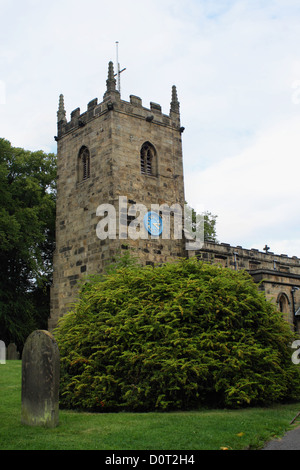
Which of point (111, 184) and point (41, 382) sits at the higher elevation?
point (111, 184)

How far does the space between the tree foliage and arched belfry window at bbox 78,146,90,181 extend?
229 inches

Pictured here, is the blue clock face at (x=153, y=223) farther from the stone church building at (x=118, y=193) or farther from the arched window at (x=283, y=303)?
the arched window at (x=283, y=303)

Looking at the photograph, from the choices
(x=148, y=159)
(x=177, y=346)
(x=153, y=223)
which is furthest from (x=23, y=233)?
(x=177, y=346)

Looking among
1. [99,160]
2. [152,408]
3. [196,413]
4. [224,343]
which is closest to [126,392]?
[152,408]

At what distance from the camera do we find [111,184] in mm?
20953

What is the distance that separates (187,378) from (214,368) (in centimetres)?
70

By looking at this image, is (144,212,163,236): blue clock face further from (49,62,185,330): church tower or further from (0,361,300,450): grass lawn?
(0,361,300,450): grass lawn

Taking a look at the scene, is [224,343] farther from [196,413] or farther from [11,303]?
[11,303]

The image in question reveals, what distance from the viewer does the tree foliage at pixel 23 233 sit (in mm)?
28297

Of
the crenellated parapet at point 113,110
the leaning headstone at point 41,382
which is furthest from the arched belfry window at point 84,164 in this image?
the leaning headstone at point 41,382

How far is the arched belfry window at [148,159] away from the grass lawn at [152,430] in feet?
46.2

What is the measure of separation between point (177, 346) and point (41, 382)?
3.16m

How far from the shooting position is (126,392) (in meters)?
10.1

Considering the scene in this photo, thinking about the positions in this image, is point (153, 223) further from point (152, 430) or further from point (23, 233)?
point (152, 430)
